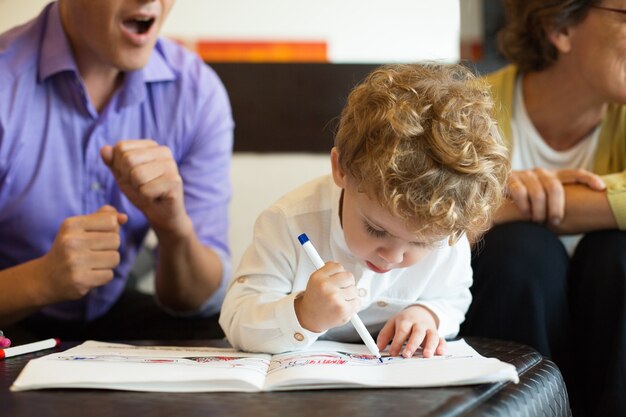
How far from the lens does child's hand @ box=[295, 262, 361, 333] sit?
3.14 feet

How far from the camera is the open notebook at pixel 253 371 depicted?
0.86 meters

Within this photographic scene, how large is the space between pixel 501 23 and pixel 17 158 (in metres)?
1.27

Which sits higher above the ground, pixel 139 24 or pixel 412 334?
pixel 139 24

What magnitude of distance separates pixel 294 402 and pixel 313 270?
0.35 m

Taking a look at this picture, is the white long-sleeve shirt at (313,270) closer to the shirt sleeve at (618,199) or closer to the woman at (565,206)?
the woman at (565,206)

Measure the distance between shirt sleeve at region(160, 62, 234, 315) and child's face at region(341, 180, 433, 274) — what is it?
23.6 inches

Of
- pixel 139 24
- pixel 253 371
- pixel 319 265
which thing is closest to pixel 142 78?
pixel 139 24

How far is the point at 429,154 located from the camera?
3.24 feet

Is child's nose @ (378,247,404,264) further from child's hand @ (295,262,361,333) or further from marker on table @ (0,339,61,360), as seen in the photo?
marker on table @ (0,339,61,360)

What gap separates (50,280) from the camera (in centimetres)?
129

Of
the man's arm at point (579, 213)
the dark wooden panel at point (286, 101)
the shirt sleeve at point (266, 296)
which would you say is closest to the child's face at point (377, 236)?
the shirt sleeve at point (266, 296)

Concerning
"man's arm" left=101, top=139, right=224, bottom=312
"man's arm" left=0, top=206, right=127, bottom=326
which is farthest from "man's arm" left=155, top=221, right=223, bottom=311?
"man's arm" left=0, top=206, right=127, bottom=326

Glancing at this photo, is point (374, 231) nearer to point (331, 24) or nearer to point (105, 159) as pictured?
point (105, 159)

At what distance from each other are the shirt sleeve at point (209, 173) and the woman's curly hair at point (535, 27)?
1.96 ft
